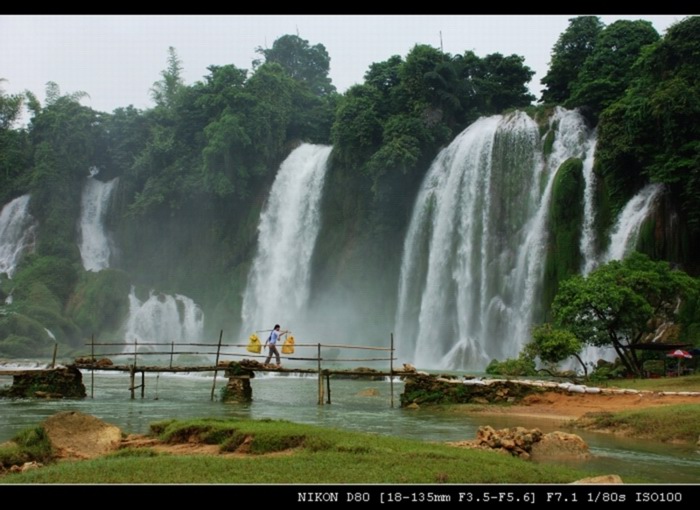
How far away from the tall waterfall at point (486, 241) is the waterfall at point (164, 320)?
56.8 feet

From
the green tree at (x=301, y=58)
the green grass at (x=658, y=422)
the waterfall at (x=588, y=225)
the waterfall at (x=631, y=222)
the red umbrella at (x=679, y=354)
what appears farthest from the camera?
the green tree at (x=301, y=58)

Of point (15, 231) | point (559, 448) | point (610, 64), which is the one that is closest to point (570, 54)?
point (610, 64)

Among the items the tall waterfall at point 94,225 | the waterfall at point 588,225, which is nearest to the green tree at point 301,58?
the tall waterfall at point 94,225

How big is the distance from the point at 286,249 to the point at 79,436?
33343 mm

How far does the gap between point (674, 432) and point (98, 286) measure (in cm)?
4040

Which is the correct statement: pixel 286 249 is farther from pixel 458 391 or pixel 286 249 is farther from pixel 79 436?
pixel 79 436

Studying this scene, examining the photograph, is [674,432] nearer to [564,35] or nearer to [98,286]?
[564,35]

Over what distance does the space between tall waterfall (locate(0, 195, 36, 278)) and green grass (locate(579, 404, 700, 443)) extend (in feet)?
150

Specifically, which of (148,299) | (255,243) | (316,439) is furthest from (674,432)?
(148,299)

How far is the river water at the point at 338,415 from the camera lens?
38.7 feet

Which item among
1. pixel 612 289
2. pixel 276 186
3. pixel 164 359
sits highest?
pixel 276 186

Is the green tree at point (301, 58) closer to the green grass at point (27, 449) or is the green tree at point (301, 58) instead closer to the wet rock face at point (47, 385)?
the wet rock face at point (47, 385)

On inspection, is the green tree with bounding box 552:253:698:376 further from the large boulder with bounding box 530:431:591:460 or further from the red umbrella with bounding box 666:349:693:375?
the large boulder with bounding box 530:431:591:460

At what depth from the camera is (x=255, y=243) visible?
157 feet
